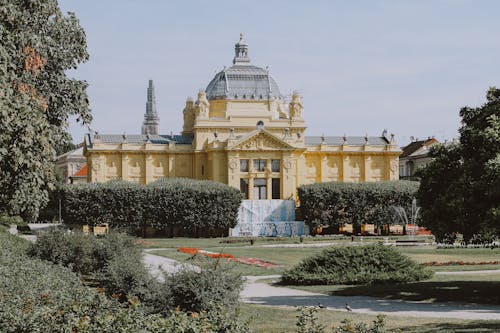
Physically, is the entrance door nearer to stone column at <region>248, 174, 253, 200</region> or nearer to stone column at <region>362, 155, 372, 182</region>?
stone column at <region>248, 174, 253, 200</region>

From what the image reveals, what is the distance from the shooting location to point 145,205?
76.4 m

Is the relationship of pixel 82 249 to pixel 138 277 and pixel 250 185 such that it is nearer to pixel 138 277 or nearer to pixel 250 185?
pixel 138 277

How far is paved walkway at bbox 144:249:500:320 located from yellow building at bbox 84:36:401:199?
63806mm

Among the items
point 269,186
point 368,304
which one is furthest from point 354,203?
point 368,304

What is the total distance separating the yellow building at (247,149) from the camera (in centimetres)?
9144

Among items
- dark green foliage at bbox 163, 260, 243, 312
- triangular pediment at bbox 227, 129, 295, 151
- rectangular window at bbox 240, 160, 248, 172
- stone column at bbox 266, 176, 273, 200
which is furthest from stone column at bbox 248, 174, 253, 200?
dark green foliage at bbox 163, 260, 243, 312

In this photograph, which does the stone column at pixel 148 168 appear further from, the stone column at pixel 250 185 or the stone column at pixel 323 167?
the stone column at pixel 323 167

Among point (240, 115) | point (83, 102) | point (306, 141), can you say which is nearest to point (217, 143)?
point (240, 115)

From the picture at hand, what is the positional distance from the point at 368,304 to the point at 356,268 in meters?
6.30

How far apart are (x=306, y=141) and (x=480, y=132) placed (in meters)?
77.4

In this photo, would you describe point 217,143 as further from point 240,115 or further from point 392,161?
point 392,161

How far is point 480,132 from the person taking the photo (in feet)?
73.5

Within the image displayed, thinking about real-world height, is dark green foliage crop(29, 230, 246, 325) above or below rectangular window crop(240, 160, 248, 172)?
below

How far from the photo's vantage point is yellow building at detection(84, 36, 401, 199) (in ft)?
300
